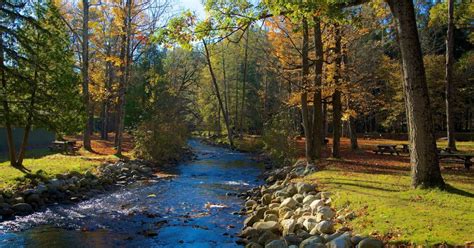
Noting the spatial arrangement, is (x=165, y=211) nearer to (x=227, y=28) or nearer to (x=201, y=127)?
(x=227, y=28)

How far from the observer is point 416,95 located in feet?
30.7

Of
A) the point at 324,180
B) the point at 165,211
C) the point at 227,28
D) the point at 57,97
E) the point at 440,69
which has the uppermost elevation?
the point at 440,69

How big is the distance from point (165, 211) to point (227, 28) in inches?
218

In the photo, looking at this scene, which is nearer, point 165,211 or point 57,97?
point 165,211

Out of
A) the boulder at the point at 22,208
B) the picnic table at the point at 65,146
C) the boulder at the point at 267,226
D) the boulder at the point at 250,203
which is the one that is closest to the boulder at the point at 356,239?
the boulder at the point at 267,226

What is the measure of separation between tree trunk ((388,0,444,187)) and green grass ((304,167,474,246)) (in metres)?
0.61

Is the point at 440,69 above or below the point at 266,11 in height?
above

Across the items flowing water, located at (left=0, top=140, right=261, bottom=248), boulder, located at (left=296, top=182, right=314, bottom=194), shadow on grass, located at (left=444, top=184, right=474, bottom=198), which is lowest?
flowing water, located at (left=0, top=140, right=261, bottom=248)

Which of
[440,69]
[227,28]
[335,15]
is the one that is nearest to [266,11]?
[227,28]

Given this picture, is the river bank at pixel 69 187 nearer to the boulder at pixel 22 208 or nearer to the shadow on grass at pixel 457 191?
the boulder at pixel 22 208

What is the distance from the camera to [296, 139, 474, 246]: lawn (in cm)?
661

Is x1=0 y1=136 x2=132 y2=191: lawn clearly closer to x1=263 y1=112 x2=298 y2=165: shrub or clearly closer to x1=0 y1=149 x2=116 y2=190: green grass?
x1=0 y1=149 x2=116 y2=190: green grass

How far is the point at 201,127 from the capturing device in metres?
58.2

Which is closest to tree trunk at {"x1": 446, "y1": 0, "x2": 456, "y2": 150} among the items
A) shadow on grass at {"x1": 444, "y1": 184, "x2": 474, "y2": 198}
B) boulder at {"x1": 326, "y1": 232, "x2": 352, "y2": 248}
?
shadow on grass at {"x1": 444, "y1": 184, "x2": 474, "y2": 198}
